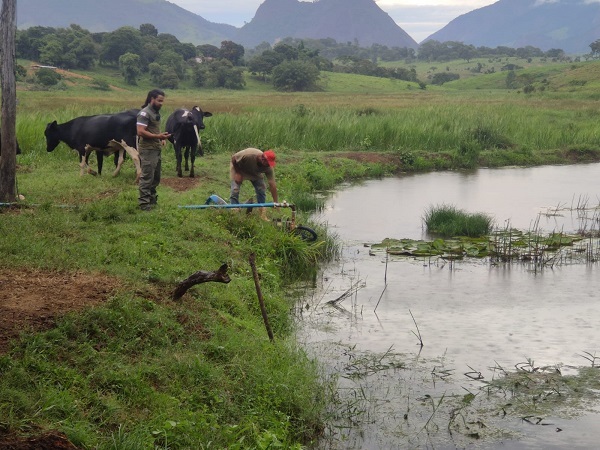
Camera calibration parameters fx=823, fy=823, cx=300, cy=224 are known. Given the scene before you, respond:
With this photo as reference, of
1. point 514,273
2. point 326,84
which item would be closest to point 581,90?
point 326,84

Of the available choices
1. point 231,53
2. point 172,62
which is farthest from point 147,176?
point 231,53

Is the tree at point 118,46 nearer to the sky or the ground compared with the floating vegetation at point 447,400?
nearer to the sky

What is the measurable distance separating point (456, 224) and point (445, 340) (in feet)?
17.8

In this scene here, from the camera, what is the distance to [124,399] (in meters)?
5.55

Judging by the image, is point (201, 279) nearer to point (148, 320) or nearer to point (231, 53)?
point (148, 320)

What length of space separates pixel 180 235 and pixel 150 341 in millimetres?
3581

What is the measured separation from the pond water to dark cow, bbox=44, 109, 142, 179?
3.74 m

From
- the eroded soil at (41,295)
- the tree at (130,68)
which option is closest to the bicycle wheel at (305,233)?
the eroded soil at (41,295)

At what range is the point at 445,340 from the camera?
27.9 ft

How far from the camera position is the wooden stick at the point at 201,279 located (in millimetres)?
6465

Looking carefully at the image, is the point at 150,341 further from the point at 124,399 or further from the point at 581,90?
the point at 581,90

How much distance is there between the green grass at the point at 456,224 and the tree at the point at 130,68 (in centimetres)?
4647

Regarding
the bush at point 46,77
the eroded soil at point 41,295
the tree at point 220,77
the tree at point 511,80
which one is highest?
the tree at point 511,80

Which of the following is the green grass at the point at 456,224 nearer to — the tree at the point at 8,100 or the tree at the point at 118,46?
the tree at the point at 8,100
